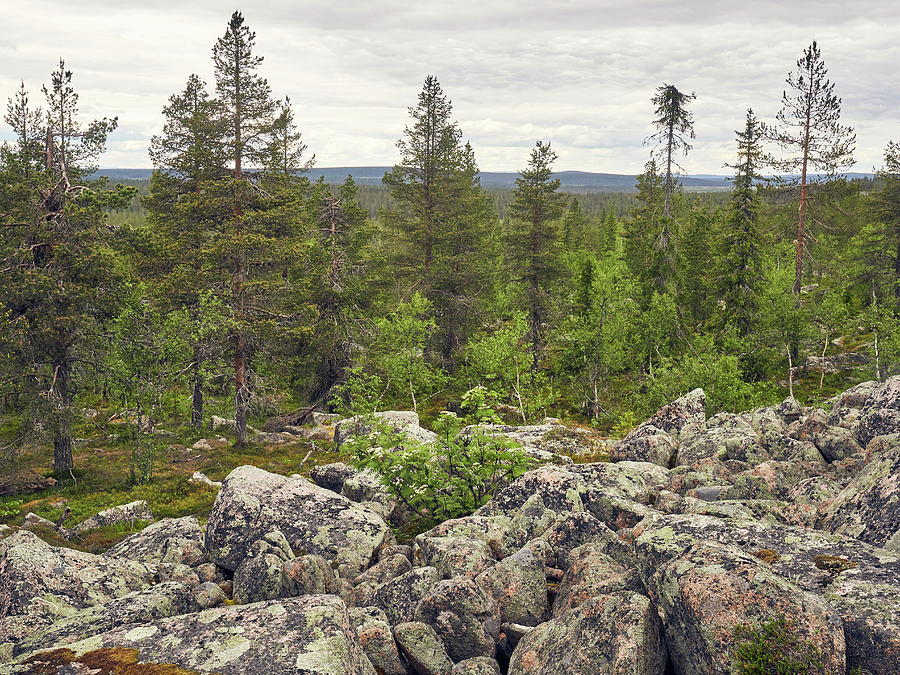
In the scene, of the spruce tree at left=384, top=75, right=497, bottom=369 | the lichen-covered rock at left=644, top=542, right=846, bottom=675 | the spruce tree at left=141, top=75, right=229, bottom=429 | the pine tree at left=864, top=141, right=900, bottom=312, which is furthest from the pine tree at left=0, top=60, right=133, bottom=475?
the pine tree at left=864, top=141, right=900, bottom=312

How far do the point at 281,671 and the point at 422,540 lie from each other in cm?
400

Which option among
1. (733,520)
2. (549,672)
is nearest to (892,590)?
(733,520)

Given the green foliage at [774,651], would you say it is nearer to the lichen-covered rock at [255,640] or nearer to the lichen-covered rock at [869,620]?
the lichen-covered rock at [869,620]

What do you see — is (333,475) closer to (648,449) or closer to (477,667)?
(648,449)

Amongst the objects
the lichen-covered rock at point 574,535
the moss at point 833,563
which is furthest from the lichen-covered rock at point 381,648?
the moss at point 833,563

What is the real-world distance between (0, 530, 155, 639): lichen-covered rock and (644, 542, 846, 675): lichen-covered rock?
857 cm

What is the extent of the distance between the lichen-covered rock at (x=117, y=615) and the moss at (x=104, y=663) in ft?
1.64

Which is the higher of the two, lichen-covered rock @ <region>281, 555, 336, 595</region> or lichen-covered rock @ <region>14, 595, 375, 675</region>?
lichen-covered rock @ <region>14, 595, 375, 675</region>

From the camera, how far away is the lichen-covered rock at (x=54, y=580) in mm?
8406

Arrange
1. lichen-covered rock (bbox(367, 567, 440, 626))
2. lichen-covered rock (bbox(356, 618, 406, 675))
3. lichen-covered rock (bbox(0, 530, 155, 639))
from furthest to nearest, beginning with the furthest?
lichen-covered rock (bbox(0, 530, 155, 639)) → lichen-covered rock (bbox(367, 567, 440, 626)) → lichen-covered rock (bbox(356, 618, 406, 675))

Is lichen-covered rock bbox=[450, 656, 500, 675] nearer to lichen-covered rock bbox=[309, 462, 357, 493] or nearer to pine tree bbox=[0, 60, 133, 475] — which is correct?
lichen-covered rock bbox=[309, 462, 357, 493]

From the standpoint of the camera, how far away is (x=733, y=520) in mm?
8062

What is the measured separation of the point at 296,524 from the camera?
36.9 feet

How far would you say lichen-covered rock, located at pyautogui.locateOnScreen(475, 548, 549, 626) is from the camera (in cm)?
770
